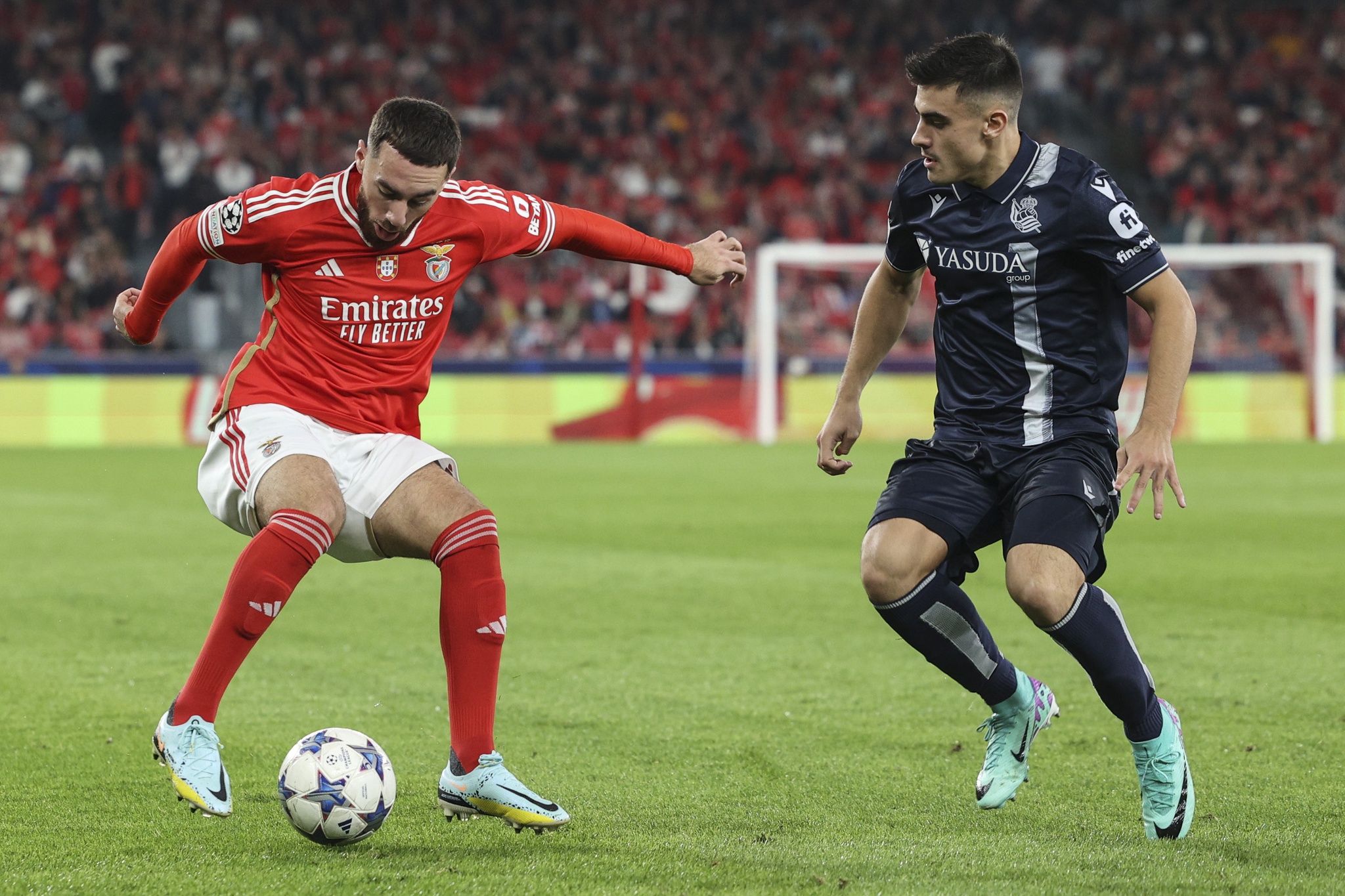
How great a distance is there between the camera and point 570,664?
6.15m

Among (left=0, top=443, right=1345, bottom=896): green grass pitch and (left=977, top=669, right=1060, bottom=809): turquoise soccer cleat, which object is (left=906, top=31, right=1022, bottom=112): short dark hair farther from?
(left=0, top=443, right=1345, bottom=896): green grass pitch

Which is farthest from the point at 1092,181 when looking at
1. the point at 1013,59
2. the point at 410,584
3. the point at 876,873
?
the point at 410,584

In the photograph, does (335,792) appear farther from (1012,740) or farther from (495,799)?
(1012,740)

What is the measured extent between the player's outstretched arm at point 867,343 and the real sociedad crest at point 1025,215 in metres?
0.44

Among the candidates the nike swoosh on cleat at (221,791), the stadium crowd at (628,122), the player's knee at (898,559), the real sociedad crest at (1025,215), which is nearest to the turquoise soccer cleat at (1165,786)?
the player's knee at (898,559)

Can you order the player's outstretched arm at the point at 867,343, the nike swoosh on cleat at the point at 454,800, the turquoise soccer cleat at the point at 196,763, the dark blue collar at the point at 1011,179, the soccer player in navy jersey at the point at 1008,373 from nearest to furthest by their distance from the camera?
1. the turquoise soccer cleat at the point at 196,763
2. the nike swoosh on cleat at the point at 454,800
3. the soccer player in navy jersey at the point at 1008,373
4. the dark blue collar at the point at 1011,179
5. the player's outstretched arm at the point at 867,343

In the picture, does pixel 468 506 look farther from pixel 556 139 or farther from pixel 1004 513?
pixel 556 139

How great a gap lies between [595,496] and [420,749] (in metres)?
8.30

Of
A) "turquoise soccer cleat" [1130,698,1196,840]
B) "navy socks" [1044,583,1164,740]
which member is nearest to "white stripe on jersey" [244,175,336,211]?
"navy socks" [1044,583,1164,740]

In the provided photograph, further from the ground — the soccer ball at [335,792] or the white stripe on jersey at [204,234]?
the white stripe on jersey at [204,234]

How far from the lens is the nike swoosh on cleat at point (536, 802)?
3748mm

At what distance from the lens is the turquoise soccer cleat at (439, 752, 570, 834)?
374cm

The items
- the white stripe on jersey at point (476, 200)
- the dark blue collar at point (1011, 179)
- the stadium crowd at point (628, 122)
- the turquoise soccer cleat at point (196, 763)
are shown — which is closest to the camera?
the turquoise soccer cleat at point (196, 763)

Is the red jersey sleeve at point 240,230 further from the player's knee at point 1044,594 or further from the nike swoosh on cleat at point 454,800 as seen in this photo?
the player's knee at point 1044,594
